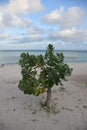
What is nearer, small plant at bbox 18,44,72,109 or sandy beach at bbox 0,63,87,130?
sandy beach at bbox 0,63,87,130

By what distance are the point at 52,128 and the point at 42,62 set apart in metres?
2.45

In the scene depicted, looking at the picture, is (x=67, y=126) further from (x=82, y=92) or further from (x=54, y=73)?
(x=82, y=92)

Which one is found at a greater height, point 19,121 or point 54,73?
point 54,73

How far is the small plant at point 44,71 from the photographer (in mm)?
9711

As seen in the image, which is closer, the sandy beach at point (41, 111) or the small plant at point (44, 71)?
the sandy beach at point (41, 111)

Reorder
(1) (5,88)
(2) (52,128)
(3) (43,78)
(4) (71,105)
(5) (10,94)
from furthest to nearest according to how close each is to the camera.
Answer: (1) (5,88) < (5) (10,94) < (4) (71,105) < (3) (43,78) < (2) (52,128)

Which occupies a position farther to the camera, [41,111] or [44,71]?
[41,111]

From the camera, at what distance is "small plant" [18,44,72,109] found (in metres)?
9.71

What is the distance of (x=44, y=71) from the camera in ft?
32.7

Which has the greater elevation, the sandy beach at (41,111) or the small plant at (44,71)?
the small plant at (44,71)

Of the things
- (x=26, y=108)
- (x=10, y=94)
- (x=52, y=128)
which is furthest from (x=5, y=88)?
(x=52, y=128)

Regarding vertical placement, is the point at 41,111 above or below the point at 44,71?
below

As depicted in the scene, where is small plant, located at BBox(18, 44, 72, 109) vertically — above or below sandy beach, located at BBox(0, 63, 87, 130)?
above

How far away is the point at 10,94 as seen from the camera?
1176 cm
